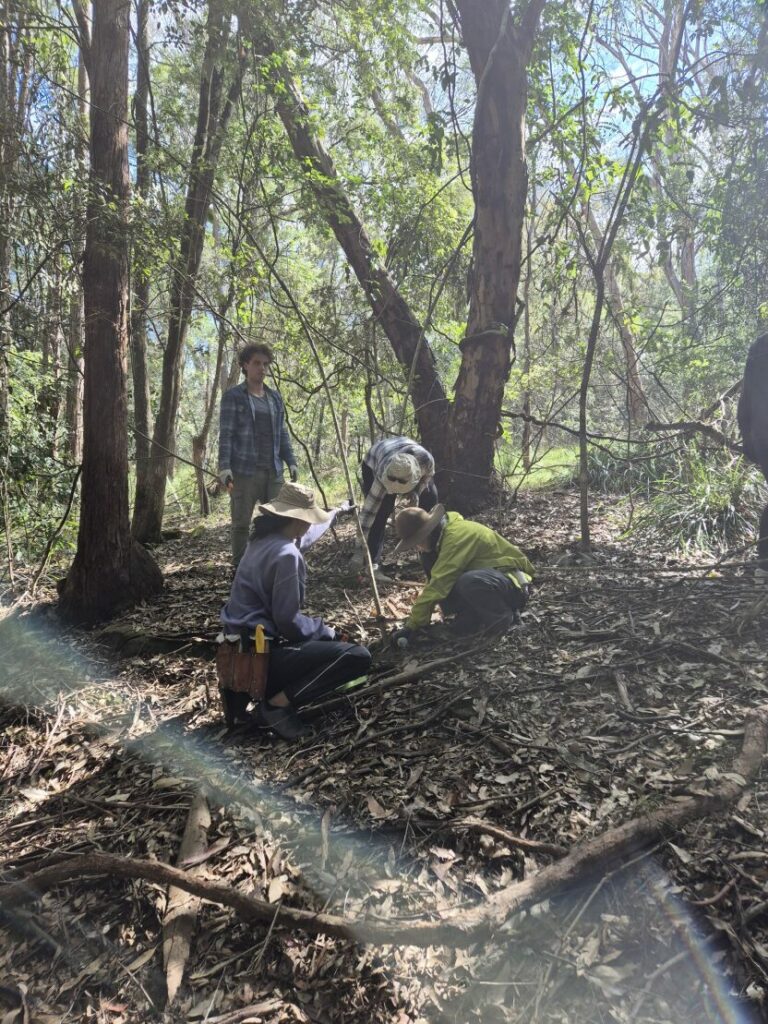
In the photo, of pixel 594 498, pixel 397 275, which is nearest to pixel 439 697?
pixel 594 498

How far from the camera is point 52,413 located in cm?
820

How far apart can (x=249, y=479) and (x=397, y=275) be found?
4107mm

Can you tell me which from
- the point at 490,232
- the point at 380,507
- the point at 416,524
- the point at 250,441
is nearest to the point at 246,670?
the point at 416,524

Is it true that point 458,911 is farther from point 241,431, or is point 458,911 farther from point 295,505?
point 241,431

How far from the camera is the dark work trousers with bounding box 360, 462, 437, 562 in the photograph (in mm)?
5055

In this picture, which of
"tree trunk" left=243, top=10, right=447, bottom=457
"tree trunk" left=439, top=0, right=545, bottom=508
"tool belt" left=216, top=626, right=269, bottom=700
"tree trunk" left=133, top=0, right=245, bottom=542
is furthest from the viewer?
"tree trunk" left=133, top=0, right=245, bottom=542

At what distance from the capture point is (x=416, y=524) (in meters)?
4.02

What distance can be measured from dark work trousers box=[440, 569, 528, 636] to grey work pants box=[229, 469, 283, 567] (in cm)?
200

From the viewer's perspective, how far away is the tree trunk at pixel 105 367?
5.04 m

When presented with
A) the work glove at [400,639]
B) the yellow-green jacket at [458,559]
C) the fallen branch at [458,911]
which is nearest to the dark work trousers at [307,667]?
the work glove at [400,639]

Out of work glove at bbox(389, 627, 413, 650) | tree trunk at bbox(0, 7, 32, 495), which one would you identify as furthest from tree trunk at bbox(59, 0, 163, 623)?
work glove at bbox(389, 627, 413, 650)

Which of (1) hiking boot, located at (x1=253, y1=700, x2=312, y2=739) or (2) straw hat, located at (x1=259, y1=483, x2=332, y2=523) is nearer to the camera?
(1) hiking boot, located at (x1=253, y1=700, x2=312, y2=739)

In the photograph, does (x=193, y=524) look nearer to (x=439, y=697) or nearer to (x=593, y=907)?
(x=439, y=697)

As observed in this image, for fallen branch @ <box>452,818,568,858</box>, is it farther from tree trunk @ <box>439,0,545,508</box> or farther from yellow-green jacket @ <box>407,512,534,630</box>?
tree trunk @ <box>439,0,545,508</box>
